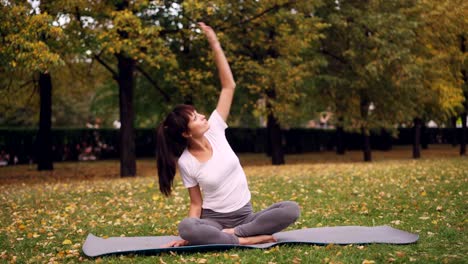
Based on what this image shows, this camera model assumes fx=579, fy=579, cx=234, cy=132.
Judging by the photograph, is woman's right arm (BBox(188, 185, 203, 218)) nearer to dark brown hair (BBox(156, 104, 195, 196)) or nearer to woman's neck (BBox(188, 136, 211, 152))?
dark brown hair (BBox(156, 104, 195, 196))

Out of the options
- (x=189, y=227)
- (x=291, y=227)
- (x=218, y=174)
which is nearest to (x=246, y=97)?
(x=291, y=227)

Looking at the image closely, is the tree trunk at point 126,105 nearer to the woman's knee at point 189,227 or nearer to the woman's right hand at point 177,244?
the woman's right hand at point 177,244

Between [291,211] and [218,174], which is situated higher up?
[218,174]

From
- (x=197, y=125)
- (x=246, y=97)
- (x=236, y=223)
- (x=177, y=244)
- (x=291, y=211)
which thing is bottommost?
(x=177, y=244)

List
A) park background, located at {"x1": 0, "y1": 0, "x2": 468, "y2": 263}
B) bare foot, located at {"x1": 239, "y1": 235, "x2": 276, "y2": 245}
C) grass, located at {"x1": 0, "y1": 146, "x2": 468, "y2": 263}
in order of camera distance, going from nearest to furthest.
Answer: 1. grass, located at {"x1": 0, "y1": 146, "x2": 468, "y2": 263}
2. bare foot, located at {"x1": 239, "y1": 235, "x2": 276, "y2": 245}
3. park background, located at {"x1": 0, "y1": 0, "x2": 468, "y2": 263}

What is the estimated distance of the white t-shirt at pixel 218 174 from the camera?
6.10 m

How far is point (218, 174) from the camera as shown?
6094 millimetres

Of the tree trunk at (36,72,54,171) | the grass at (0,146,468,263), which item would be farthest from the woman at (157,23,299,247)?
the tree trunk at (36,72,54,171)

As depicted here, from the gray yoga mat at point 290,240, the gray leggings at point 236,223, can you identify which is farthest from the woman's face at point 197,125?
the gray yoga mat at point 290,240

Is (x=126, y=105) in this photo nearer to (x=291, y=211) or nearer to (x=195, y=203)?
(x=195, y=203)

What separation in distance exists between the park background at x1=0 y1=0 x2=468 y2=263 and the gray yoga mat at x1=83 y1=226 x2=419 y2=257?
218 mm

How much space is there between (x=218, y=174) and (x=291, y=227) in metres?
2.37

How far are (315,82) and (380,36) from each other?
3.31 m

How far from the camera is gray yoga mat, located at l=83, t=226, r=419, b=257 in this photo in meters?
6.13
